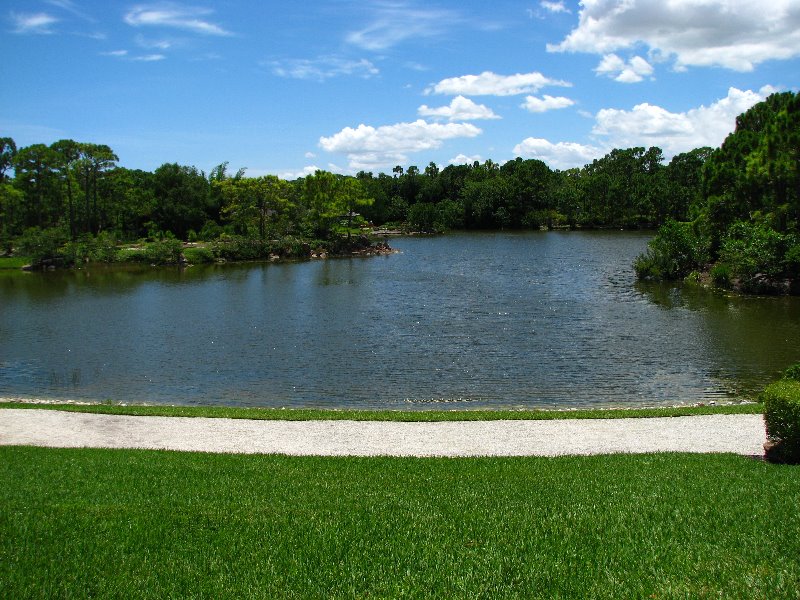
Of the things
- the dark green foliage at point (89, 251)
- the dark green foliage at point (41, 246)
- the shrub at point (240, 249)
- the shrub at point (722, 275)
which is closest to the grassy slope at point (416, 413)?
the shrub at point (722, 275)

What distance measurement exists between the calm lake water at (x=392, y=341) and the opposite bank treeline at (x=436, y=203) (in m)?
6.20

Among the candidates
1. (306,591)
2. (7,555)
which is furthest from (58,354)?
(306,591)

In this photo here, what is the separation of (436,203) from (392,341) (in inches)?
4551

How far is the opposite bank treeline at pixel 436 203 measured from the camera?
40844mm

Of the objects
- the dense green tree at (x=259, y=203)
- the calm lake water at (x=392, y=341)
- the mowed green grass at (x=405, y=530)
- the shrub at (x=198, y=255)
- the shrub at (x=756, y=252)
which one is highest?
the dense green tree at (x=259, y=203)

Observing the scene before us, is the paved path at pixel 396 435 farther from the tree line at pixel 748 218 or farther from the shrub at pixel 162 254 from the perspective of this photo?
the shrub at pixel 162 254

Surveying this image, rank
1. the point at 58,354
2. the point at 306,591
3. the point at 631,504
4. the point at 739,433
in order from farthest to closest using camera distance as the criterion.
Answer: the point at 58,354, the point at 739,433, the point at 631,504, the point at 306,591

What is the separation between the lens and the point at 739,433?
13.7 metres

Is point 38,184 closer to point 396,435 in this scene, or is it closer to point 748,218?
point 748,218

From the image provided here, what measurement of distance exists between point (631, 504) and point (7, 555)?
741 cm

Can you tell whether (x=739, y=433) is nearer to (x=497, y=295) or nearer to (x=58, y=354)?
(x=58, y=354)

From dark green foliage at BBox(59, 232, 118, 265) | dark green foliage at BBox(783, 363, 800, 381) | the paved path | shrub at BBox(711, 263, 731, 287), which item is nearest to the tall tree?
dark green foliage at BBox(59, 232, 118, 265)

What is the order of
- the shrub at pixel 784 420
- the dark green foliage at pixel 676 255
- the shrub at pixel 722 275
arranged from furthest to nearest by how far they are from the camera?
the dark green foliage at pixel 676 255
the shrub at pixel 722 275
the shrub at pixel 784 420

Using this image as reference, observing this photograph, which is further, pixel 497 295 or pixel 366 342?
pixel 497 295
